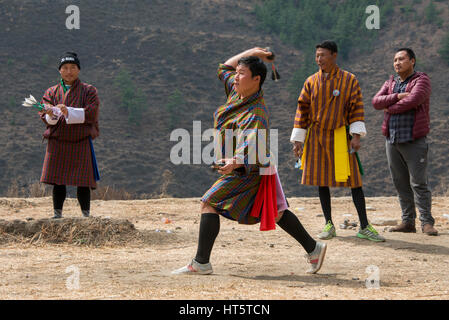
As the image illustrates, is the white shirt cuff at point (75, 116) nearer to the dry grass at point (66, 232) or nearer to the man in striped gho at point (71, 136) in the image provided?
the man in striped gho at point (71, 136)

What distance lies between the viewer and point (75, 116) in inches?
241

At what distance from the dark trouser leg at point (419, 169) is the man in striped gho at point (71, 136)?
10.7 feet

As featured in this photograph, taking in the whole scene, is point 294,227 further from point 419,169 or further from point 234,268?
point 419,169

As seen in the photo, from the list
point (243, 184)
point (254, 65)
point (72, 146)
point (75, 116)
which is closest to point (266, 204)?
point (243, 184)

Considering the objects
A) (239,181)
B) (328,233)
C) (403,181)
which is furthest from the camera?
(403,181)

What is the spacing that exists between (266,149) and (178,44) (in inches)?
989

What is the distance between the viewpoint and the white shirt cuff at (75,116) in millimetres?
6104

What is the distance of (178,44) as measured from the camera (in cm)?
2841

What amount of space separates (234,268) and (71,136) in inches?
103

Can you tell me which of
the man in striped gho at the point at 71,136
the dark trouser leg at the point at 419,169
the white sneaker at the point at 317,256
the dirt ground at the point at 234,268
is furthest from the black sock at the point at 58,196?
the dark trouser leg at the point at 419,169

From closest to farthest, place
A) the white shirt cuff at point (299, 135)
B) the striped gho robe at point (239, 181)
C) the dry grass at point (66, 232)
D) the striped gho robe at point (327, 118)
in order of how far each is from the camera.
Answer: the striped gho robe at point (239, 181) → the dry grass at point (66, 232) → the striped gho robe at point (327, 118) → the white shirt cuff at point (299, 135)

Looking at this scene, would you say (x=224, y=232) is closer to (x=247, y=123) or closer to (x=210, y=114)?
(x=247, y=123)

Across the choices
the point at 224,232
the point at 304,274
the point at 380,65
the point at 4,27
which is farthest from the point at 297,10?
the point at 304,274

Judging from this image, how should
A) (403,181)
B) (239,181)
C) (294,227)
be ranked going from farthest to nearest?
(403,181) < (294,227) < (239,181)
